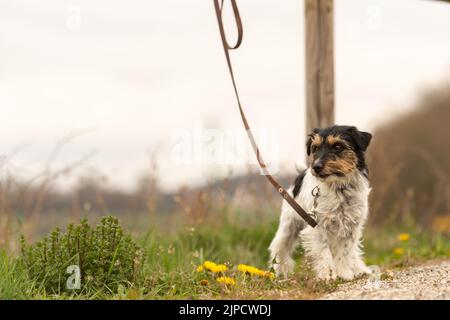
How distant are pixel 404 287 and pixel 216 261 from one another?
8.87 ft

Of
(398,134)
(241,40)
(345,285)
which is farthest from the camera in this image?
(398,134)

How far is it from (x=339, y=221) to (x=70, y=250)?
8.04ft

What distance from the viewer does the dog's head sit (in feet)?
17.8

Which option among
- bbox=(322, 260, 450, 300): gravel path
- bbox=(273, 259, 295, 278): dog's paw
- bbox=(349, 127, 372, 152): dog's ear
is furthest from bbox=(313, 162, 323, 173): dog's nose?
bbox=(273, 259, 295, 278): dog's paw

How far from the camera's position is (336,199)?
573cm

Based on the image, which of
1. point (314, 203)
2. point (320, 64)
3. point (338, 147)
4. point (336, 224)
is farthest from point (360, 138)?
point (320, 64)

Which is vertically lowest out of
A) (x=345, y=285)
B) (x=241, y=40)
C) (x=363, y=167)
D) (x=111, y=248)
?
A: (x=345, y=285)

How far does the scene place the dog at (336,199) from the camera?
18.1 feet

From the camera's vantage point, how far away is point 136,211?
8.44m

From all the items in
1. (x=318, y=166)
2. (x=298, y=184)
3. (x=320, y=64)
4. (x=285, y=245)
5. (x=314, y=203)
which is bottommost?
(x=285, y=245)

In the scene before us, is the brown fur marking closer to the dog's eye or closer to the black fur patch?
the dog's eye

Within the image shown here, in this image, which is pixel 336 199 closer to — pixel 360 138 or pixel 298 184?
pixel 360 138
